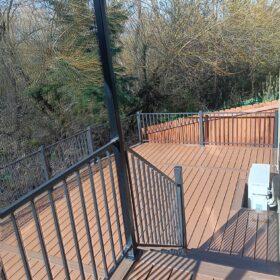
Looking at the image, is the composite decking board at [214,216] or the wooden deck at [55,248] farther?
the composite decking board at [214,216]

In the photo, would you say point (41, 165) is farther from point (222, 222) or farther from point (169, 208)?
point (222, 222)

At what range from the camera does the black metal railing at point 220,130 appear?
6.43 metres

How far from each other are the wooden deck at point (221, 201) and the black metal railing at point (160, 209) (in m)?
0.55

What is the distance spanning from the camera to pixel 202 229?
11.3 feet

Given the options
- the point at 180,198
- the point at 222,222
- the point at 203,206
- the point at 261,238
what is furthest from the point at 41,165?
the point at 261,238

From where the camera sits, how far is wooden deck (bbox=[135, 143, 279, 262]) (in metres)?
3.10

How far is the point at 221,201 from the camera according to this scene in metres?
4.08

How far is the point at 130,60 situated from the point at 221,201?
267 inches

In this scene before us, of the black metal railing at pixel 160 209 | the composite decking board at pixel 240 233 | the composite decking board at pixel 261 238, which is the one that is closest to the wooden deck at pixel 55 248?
the black metal railing at pixel 160 209

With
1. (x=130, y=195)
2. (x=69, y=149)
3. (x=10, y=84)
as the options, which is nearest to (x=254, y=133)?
(x=69, y=149)

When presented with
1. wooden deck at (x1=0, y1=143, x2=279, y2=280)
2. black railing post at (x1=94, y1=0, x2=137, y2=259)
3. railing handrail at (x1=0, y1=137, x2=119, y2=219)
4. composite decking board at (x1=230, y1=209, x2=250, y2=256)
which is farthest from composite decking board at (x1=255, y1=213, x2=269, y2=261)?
railing handrail at (x1=0, y1=137, x2=119, y2=219)

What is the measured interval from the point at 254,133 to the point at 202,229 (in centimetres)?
381

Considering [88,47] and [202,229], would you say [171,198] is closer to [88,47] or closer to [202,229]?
[202,229]

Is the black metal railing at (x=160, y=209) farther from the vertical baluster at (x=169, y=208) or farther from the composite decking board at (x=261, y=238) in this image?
the composite decking board at (x=261, y=238)
